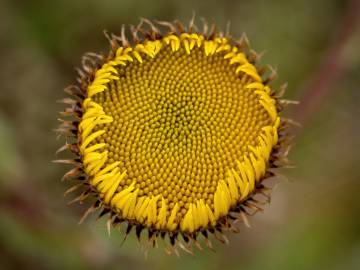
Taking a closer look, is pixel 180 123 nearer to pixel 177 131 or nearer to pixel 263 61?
pixel 177 131

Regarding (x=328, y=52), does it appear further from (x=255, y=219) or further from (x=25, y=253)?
(x=25, y=253)

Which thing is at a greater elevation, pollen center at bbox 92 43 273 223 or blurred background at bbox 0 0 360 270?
pollen center at bbox 92 43 273 223

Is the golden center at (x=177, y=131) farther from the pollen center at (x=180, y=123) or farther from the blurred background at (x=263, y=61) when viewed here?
the blurred background at (x=263, y=61)

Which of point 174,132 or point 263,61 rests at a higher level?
point 174,132

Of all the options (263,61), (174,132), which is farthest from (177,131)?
(263,61)

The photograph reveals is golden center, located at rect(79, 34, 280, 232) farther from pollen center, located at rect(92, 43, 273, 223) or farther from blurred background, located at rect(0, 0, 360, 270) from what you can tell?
blurred background, located at rect(0, 0, 360, 270)

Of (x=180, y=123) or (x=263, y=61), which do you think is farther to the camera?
(x=263, y=61)

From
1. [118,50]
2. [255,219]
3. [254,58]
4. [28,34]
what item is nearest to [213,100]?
[254,58]

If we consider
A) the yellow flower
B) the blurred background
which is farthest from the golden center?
the blurred background
